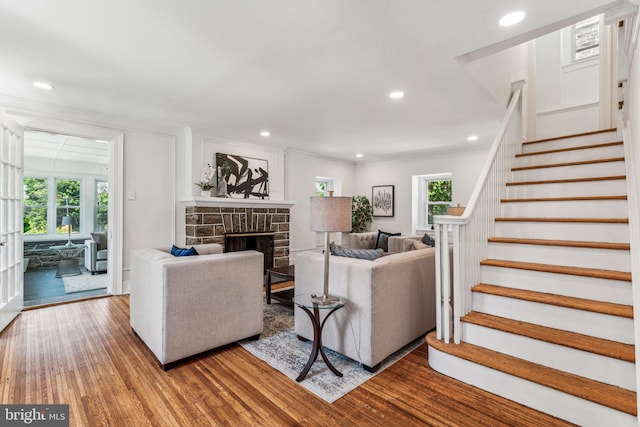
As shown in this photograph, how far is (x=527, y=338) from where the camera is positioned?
77.5 inches

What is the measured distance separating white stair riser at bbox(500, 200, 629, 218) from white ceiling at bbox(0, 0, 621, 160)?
49.1 inches

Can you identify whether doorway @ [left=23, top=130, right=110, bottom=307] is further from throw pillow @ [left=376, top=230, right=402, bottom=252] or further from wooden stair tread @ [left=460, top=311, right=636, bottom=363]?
wooden stair tread @ [left=460, top=311, right=636, bottom=363]

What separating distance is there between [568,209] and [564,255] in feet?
1.81

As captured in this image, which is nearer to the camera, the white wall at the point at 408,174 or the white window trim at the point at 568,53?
the white window trim at the point at 568,53

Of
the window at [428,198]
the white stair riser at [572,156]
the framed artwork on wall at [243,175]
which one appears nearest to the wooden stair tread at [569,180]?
the white stair riser at [572,156]

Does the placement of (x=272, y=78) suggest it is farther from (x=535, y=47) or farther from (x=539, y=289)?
(x=535, y=47)

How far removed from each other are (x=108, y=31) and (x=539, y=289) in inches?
139

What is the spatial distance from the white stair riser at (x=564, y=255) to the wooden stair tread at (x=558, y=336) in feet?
1.85

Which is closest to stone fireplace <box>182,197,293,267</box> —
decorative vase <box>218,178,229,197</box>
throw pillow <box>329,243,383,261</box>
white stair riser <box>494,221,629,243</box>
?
decorative vase <box>218,178,229,197</box>

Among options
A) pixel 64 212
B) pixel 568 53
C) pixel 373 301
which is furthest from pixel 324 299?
pixel 64 212

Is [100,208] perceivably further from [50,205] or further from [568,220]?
[568,220]

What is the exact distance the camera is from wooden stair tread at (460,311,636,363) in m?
1.73

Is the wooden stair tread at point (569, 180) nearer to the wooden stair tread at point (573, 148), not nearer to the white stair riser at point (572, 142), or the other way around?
the wooden stair tread at point (573, 148)

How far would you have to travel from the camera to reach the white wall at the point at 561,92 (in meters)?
4.12
